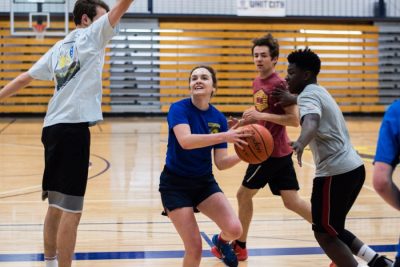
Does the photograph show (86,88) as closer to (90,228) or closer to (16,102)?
(90,228)

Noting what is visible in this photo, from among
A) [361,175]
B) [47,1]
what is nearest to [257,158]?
[361,175]

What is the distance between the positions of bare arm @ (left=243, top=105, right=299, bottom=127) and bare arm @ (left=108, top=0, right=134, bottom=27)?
1.20 metres

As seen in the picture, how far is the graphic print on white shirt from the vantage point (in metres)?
4.44

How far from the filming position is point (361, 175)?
4.42 meters

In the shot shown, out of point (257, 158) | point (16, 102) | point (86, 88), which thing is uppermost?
point (86, 88)

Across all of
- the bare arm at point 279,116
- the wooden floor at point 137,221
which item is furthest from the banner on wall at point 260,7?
the bare arm at point 279,116

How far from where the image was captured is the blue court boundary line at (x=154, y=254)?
5512mm

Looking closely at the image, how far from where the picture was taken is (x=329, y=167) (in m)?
4.36

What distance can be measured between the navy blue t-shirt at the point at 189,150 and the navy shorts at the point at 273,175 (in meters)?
1.00

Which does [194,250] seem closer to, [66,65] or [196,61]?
[66,65]

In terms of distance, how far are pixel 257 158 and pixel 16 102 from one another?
15.8m

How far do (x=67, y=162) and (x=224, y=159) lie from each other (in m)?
1.00

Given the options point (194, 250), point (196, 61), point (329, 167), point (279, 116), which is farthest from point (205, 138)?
point (196, 61)

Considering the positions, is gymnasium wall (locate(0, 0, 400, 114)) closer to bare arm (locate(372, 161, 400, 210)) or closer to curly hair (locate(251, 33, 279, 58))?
curly hair (locate(251, 33, 279, 58))
